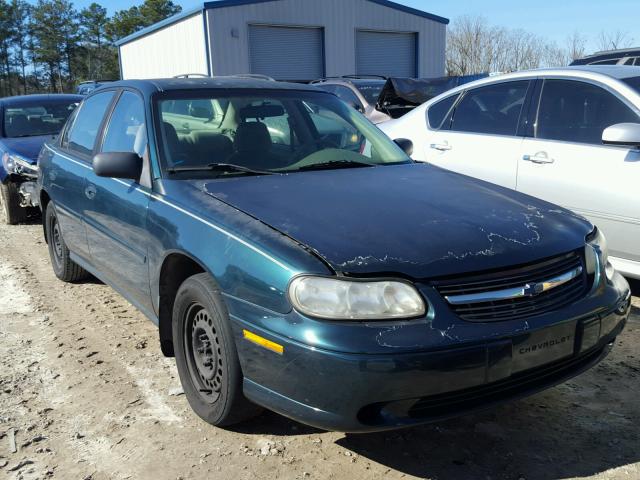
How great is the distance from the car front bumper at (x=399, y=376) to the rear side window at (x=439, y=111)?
3.66 metres

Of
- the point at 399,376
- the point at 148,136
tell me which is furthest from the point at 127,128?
the point at 399,376

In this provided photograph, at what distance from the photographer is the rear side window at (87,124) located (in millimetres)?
4391

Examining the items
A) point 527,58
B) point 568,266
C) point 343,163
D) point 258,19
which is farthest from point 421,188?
point 527,58

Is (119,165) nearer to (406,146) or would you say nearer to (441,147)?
(406,146)

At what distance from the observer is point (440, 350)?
2273 millimetres

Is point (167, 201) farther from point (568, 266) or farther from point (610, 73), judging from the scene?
point (610, 73)

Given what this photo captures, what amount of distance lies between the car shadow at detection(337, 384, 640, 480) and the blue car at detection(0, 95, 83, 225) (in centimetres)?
570

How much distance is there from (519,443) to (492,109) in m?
3.41

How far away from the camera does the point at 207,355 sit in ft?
9.68

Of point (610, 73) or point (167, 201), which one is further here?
point (610, 73)

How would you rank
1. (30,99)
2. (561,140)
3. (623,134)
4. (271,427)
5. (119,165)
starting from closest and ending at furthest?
(271,427) < (119,165) < (623,134) < (561,140) < (30,99)

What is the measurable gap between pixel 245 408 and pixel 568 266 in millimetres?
1553

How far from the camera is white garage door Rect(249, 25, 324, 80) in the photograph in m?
22.4

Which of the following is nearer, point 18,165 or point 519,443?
point 519,443
